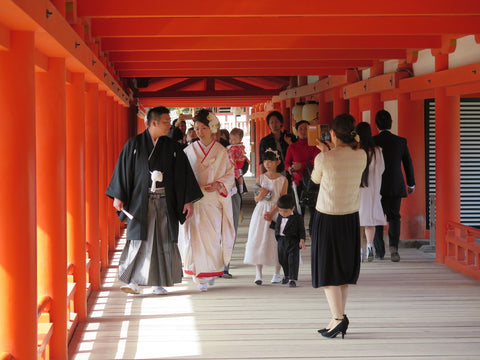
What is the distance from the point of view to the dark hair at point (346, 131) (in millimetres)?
4852

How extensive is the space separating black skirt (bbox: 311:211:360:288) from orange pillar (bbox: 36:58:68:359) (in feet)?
5.32

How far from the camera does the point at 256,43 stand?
7.48m

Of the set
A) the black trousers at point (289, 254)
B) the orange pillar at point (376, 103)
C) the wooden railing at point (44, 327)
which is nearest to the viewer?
the wooden railing at point (44, 327)

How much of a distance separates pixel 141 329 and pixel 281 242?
5.69 feet

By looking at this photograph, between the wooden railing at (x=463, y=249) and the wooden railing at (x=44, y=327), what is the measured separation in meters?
4.24

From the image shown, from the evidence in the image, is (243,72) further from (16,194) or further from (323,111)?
(16,194)

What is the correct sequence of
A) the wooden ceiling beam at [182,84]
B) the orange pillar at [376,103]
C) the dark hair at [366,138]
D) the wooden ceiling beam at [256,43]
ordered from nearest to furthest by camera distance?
the wooden ceiling beam at [256,43] < the dark hair at [366,138] < the orange pillar at [376,103] < the wooden ceiling beam at [182,84]

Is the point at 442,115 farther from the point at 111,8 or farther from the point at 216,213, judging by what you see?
the point at 111,8

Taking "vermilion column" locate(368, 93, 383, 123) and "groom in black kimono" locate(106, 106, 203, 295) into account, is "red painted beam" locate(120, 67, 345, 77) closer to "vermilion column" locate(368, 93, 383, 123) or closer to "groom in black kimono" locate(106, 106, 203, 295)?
"vermilion column" locate(368, 93, 383, 123)

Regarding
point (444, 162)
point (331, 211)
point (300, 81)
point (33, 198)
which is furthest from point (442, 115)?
point (300, 81)

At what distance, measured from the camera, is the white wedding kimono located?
22.1 feet

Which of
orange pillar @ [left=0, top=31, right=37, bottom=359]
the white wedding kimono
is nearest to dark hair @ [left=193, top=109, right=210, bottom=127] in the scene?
the white wedding kimono

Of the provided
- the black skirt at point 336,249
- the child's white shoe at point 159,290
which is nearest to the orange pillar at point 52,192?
the black skirt at point 336,249

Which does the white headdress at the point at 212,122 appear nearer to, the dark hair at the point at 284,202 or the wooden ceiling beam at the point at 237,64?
the dark hair at the point at 284,202
